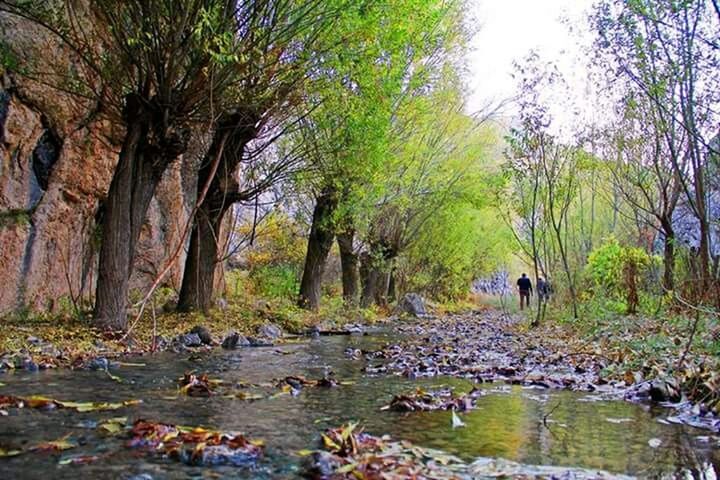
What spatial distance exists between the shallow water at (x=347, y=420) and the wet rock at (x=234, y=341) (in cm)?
357

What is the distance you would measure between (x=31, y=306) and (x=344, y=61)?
7.05m

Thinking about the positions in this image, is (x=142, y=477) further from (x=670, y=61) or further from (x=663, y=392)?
(x=670, y=61)

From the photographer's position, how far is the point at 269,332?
40.8 feet

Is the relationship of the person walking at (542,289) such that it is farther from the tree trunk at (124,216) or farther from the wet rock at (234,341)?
the tree trunk at (124,216)

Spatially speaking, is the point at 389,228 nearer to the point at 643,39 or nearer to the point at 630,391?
the point at 643,39

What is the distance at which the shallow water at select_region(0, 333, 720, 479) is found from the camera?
3.11 meters

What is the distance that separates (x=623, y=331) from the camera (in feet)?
36.8

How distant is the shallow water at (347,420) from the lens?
10.2 feet

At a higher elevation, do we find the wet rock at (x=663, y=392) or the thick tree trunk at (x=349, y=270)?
the thick tree trunk at (x=349, y=270)

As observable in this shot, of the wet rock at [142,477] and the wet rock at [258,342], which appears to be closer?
the wet rock at [142,477]

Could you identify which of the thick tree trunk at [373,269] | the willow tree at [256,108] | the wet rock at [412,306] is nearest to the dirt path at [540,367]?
the willow tree at [256,108]

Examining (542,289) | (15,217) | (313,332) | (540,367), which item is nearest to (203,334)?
(15,217)

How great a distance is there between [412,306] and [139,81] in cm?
1948

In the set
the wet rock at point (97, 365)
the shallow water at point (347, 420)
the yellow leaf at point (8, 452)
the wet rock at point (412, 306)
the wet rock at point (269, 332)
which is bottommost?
the yellow leaf at point (8, 452)
